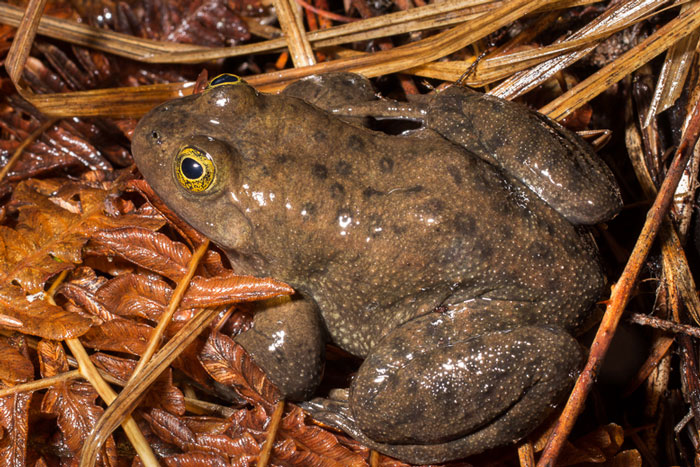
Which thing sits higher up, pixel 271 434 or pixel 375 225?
pixel 375 225

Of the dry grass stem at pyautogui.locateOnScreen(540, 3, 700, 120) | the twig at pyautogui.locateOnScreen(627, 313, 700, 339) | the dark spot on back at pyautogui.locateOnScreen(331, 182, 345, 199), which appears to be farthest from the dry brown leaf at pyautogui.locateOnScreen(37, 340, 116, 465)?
the dry grass stem at pyautogui.locateOnScreen(540, 3, 700, 120)

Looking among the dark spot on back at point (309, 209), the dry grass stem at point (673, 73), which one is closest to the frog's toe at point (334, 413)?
the dark spot on back at point (309, 209)

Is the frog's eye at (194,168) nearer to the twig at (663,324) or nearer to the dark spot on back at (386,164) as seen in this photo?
the dark spot on back at (386,164)

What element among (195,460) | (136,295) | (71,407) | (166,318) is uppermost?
(136,295)

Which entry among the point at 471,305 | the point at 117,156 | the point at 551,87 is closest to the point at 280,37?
the point at 117,156

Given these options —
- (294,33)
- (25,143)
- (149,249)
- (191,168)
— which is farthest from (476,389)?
(25,143)

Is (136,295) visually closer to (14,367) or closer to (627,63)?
(14,367)

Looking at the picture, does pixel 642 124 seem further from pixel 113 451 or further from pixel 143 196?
pixel 113 451
